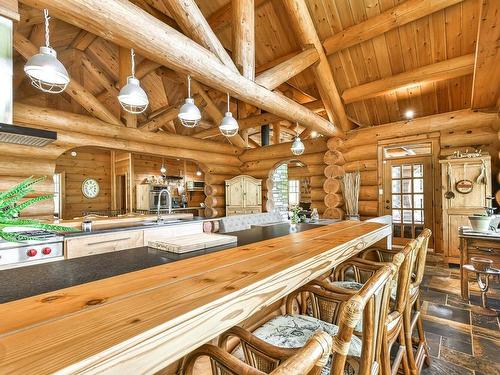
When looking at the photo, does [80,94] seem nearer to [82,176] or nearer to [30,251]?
[30,251]

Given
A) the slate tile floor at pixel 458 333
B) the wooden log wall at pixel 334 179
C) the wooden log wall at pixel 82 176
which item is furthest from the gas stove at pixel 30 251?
the wooden log wall at pixel 82 176

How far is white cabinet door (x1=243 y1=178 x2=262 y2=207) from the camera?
7152 millimetres

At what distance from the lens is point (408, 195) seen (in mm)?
5430

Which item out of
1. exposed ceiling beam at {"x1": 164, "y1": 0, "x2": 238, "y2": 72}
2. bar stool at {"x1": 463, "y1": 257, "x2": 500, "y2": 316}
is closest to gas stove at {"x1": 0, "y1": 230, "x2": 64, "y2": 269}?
exposed ceiling beam at {"x1": 164, "y1": 0, "x2": 238, "y2": 72}

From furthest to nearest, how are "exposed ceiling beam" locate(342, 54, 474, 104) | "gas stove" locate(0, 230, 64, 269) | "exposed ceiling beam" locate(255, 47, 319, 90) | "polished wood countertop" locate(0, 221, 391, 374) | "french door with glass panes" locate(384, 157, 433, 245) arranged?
"french door with glass panes" locate(384, 157, 433, 245) → "exposed ceiling beam" locate(342, 54, 474, 104) → "exposed ceiling beam" locate(255, 47, 319, 90) → "gas stove" locate(0, 230, 64, 269) → "polished wood countertop" locate(0, 221, 391, 374)

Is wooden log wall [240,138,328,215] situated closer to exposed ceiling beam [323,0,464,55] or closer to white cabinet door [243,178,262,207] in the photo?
white cabinet door [243,178,262,207]

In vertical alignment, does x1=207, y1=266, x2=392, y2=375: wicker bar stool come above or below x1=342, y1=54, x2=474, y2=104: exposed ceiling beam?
below

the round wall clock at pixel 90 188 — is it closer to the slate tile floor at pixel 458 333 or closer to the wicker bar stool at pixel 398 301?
the wicker bar stool at pixel 398 301

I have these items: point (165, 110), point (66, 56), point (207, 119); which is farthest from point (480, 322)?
point (66, 56)

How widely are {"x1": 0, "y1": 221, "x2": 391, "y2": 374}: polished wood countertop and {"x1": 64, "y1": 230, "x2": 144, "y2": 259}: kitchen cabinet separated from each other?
2.53 m

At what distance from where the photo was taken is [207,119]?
8492mm

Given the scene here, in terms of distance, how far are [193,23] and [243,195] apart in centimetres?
487

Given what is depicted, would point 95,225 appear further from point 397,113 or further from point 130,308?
point 397,113

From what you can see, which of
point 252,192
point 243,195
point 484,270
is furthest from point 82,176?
point 484,270
